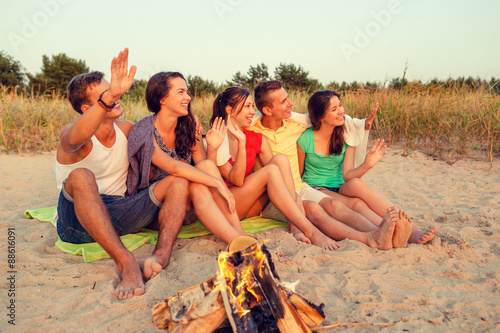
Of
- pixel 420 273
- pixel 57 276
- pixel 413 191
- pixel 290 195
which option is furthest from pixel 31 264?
pixel 413 191

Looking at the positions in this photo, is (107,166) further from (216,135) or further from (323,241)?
(323,241)

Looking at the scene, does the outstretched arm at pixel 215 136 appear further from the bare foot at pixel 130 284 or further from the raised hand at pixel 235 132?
the bare foot at pixel 130 284

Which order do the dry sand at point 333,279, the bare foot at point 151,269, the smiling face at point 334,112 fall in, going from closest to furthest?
the dry sand at point 333,279 < the bare foot at point 151,269 < the smiling face at point 334,112

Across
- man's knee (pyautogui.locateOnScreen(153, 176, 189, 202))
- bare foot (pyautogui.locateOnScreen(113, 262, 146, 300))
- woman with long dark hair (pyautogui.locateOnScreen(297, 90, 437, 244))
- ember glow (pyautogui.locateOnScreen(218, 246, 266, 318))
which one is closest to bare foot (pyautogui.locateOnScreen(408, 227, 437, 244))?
woman with long dark hair (pyautogui.locateOnScreen(297, 90, 437, 244))

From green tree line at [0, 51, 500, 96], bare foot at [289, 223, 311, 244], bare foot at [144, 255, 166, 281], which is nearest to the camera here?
bare foot at [144, 255, 166, 281]

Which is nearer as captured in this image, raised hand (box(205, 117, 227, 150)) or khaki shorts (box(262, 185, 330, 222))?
raised hand (box(205, 117, 227, 150))

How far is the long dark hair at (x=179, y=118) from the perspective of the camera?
3.17 m

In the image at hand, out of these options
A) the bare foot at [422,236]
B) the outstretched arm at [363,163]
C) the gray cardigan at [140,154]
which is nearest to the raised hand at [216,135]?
the gray cardigan at [140,154]

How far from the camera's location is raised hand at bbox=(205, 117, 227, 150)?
10.7 ft

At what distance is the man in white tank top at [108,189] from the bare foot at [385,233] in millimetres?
1517

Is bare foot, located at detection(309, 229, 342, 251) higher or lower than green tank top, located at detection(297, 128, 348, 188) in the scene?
lower

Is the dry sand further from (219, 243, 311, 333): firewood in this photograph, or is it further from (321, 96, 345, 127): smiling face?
(321, 96, 345, 127): smiling face

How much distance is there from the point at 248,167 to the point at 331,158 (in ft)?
2.95

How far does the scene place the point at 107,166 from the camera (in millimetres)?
3010
